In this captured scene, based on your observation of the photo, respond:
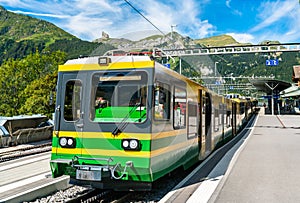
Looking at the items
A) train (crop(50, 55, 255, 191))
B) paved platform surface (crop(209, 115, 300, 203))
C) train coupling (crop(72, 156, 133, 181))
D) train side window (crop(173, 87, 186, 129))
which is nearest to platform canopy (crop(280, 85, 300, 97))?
paved platform surface (crop(209, 115, 300, 203))

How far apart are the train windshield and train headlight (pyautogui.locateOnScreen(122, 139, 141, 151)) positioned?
36 centimetres

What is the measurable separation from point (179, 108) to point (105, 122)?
1.86 m

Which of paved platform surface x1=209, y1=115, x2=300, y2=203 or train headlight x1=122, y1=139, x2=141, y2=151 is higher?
train headlight x1=122, y1=139, x2=141, y2=151

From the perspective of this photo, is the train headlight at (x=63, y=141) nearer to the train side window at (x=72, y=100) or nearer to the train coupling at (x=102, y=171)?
the train side window at (x=72, y=100)

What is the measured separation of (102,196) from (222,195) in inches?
93.5

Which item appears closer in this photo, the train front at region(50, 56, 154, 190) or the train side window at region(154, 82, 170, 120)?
the train front at region(50, 56, 154, 190)

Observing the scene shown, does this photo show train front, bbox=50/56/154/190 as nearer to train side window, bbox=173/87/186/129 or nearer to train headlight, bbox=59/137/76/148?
train headlight, bbox=59/137/76/148

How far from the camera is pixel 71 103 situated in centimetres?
641

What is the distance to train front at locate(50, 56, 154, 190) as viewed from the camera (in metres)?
5.71

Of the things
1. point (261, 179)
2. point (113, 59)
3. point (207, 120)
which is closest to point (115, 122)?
point (113, 59)

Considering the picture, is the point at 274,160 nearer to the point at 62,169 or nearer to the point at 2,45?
the point at 62,169

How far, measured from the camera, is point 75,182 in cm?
620

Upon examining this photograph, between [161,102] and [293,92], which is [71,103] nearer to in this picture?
[161,102]

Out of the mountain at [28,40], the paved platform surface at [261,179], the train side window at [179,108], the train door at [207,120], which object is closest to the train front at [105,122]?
the train side window at [179,108]
